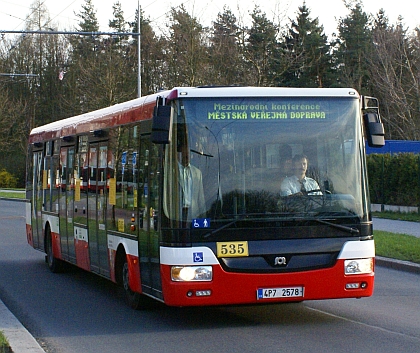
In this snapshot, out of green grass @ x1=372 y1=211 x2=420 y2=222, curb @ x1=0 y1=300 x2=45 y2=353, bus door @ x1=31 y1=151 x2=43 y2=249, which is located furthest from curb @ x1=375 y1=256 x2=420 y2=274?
green grass @ x1=372 y1=211 x2=420 y2=222

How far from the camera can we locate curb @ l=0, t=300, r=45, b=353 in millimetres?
7598

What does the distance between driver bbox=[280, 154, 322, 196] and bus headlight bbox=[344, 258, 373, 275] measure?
0.80 m

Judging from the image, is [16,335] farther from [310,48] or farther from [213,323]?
[310,48]

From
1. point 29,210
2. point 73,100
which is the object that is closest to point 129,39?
point 73,100

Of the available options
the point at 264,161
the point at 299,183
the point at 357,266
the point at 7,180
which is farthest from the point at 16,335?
the point at 7,180

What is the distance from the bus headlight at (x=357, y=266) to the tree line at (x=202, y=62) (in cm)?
2778

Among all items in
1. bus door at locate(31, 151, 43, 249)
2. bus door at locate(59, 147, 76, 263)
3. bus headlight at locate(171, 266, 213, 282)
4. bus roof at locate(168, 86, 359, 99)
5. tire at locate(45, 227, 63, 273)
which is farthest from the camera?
bus door at locate(31, 151, 43, 249)

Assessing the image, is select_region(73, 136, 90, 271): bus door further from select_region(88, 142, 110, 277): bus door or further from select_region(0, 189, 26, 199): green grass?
select_region(0, 189, 26, 199): green grass

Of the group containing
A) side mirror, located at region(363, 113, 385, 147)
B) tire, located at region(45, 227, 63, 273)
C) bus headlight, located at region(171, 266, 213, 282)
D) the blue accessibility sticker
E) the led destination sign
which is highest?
the led destination sign

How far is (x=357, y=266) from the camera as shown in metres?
8.94

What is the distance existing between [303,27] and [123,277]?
5310cm

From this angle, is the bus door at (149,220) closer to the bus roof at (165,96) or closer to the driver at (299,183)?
the bus roof at (165,96)

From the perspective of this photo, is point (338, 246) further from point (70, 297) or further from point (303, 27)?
point (303, 27)

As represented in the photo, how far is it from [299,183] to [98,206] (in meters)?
3.84
